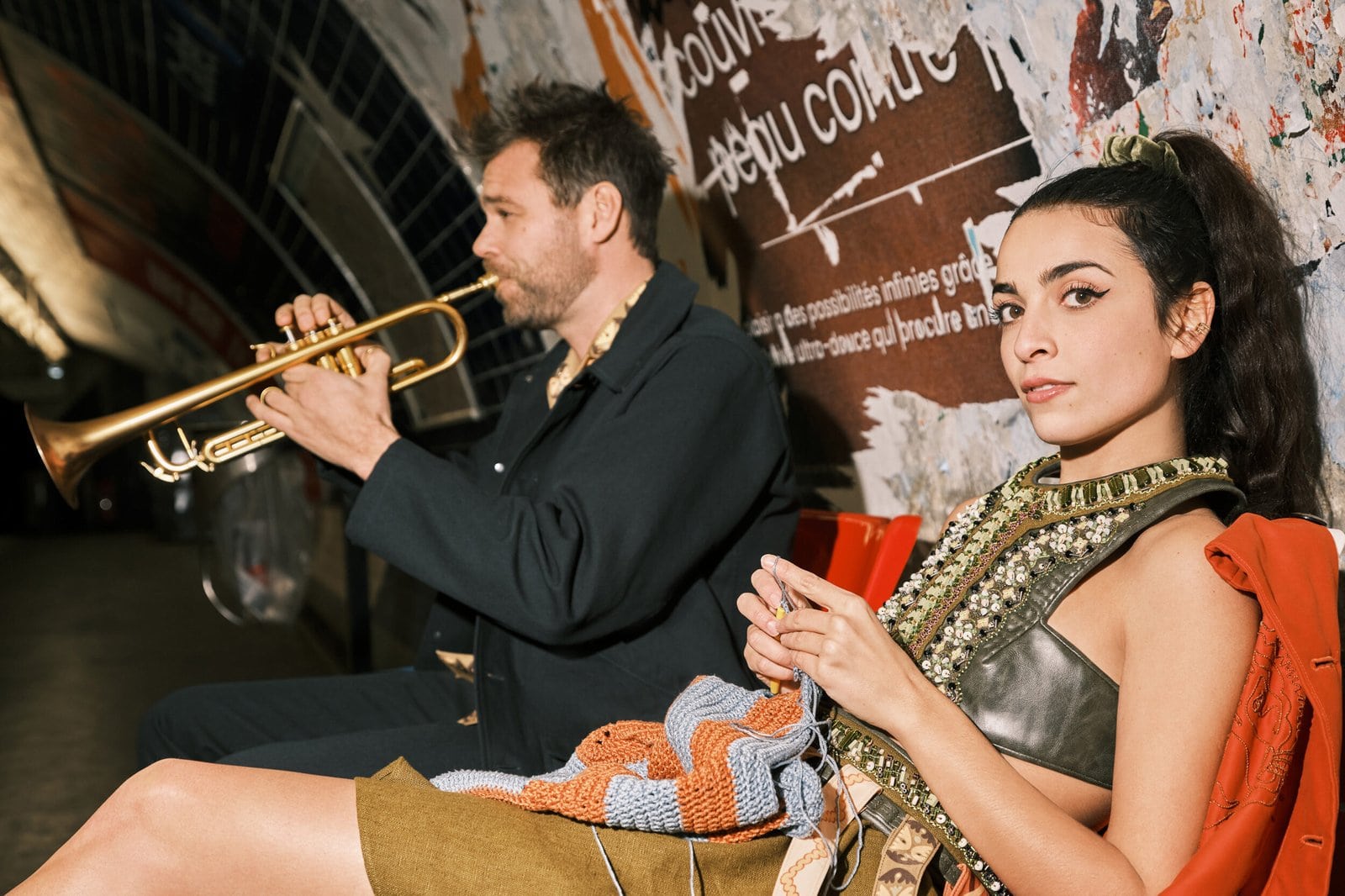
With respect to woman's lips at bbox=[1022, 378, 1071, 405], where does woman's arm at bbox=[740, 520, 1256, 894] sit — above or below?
below

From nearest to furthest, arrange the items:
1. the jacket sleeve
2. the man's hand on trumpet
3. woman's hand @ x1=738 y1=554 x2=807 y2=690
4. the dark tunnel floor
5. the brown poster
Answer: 1. woman's hand @ x1=738 y1=554 x2=807 y2=690
2. the jacket sleeve
3. the man's hand on trumpet
4. the brown poster
5. the dark tunnel floor

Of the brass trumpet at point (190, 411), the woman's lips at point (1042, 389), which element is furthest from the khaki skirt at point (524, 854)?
the brass trumpet at point (190, 411)

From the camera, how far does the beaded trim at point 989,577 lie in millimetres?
1566

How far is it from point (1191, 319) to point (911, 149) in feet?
3.95

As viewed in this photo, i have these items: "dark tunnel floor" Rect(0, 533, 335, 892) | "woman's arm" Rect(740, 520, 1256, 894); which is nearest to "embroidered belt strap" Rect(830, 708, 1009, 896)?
"woman's arm" Rect(740, 520, 1256, 894)

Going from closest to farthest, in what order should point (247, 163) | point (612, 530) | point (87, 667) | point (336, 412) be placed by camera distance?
point (612, 530) → point (336, 412) → point (87, 667) → point (247, 163)

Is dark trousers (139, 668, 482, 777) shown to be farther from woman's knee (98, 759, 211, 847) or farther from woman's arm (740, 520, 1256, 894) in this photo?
woman's arm (740, 520, 1256, 894)

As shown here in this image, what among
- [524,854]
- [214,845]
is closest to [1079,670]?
[524,854]

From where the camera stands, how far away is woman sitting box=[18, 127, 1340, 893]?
1345mm

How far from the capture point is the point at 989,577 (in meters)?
1.67

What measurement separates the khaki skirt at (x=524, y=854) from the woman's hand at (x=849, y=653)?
25 cm

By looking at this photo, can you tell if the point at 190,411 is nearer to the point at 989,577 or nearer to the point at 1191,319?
the point at 989,577

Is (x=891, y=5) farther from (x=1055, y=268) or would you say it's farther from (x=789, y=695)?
(x=789, y=695)

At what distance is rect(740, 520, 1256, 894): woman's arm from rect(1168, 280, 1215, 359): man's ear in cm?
27
